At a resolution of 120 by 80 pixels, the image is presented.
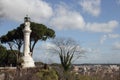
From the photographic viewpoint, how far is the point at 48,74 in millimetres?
30203

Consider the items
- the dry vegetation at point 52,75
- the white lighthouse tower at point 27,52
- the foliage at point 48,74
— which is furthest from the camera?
the white lighthouse tower at point 27,52

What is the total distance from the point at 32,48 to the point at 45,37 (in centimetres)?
262

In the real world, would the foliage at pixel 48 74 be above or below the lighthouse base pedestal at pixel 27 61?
below

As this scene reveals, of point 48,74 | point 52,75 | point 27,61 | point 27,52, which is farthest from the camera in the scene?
point 27,52

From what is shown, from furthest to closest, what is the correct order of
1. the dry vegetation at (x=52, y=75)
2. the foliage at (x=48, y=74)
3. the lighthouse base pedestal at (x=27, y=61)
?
the lighthouse base pedestal at (x=27, y=61), the foliage at (x=48, y=74), the dry vegetation at (x=52, y=75)

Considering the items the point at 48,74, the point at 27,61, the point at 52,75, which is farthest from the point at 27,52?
the point at 52,75

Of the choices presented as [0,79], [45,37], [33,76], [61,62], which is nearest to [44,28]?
[45,37]

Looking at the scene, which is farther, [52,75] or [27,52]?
[27,52]

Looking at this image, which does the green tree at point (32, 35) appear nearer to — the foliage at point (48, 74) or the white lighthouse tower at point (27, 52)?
the white lighthouse tower at point (27, 52)

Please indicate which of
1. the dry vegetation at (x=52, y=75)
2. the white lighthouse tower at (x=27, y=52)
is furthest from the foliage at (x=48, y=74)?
the white lighthouse tower at (x=27, y=52)

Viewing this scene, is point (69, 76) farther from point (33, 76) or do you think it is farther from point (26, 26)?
point (26, 26)

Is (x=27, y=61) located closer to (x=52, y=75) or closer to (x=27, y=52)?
(x=27, y=52)

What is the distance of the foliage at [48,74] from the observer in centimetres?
2922

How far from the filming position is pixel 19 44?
50.1 m
